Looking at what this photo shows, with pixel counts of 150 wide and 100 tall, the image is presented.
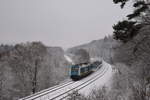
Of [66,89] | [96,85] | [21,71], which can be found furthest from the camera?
[21,71]

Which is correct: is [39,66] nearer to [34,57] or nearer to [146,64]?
[34,57]

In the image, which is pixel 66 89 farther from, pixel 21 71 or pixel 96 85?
pixel 21 71

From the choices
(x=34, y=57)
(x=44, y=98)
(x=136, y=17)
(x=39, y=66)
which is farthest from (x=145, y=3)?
(x=39, y=66)

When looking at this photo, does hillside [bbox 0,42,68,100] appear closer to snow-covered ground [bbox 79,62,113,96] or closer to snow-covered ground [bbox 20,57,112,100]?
snow-covered ground [bbox 20,57,112,100]

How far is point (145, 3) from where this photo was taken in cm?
1093

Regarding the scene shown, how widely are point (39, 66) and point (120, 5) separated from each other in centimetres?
2310

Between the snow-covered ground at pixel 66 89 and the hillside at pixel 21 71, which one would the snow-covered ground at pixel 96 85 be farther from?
the hillside at pixel 21 71

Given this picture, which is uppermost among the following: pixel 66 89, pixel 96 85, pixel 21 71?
pixel 66 89

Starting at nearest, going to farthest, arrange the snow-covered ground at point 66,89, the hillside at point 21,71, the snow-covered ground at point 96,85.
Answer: the snow-covered ground at point 66,89, the snow-covered ground at point 96,85, the hillside at point 21,71

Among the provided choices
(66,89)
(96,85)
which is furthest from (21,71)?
(96,85)

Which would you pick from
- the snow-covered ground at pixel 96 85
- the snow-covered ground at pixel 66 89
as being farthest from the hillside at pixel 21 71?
the snow-covered ground at pixel 96 85

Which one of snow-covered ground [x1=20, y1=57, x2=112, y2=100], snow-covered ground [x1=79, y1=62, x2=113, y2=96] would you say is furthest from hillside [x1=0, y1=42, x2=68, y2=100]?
snow-covered ground [x1=79, y1=62, x2=113, y2=96]

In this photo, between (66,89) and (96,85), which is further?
(96,85)

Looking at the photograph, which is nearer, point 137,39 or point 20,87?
point 137,39
